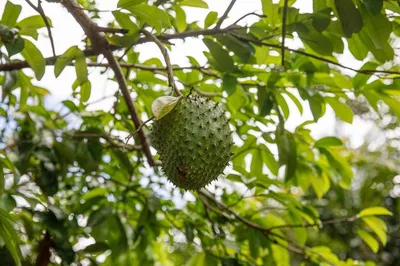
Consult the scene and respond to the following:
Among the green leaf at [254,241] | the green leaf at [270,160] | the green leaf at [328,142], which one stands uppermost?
the green leaf at [270,160]

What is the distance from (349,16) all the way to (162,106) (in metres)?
0.51

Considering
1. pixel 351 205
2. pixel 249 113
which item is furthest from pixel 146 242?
pixel 351 205

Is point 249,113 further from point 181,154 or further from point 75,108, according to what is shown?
point 181,154

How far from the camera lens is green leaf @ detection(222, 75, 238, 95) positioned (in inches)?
66.5

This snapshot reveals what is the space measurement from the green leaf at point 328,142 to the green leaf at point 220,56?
58 cm

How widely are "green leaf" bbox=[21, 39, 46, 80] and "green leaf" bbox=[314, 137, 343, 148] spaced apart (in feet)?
3.39

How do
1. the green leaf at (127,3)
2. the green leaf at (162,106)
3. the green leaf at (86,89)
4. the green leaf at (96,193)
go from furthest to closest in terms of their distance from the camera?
the green leaf at (96,193), the green leaf at (86,89), the green leaf at (127,3), the green leaf at (162,106)

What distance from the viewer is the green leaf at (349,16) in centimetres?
126

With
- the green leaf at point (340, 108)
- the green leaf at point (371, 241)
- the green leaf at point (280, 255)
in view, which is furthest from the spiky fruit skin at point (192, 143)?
the green leaf at point (371, 241)

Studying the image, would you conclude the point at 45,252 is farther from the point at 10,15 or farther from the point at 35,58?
the point at 10,15

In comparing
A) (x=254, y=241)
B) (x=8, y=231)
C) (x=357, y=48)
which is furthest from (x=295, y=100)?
(x=8, y=231)

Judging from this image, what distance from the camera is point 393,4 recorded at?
1.37m

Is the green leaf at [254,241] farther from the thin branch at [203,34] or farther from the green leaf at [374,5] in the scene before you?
the green leaf at [374,5]

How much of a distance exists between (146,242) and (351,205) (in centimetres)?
496
